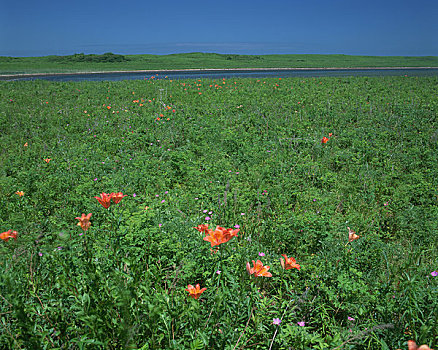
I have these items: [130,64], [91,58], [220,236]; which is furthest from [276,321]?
[91,58]

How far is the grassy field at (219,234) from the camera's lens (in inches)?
72.9

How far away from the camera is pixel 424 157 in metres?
6.00

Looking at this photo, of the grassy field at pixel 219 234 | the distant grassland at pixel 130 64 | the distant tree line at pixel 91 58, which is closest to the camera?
the grassy field at pixel 219 234

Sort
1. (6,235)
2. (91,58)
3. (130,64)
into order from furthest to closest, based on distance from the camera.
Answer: (91,58)
(130,64)
(6,235)

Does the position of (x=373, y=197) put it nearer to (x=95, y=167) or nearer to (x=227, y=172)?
(x=227, y=172)

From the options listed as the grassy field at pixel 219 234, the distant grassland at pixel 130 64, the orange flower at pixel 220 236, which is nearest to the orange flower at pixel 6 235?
the grassy field at pixel 219 234

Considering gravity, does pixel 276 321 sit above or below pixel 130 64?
below

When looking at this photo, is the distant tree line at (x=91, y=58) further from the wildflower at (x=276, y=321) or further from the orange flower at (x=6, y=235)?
the wildflower at (x=276, y=321)

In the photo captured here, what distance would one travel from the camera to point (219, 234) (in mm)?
1979

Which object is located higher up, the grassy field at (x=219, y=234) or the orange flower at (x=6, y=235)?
the orange flower at (x=6, y=235)

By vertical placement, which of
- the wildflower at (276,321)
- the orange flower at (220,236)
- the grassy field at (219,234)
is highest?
the orange flower at (220,236)

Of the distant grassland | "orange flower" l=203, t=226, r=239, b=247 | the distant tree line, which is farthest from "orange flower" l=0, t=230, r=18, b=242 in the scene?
the distant tree line

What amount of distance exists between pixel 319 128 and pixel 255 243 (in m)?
6.11

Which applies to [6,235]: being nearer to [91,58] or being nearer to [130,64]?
[130,64]
